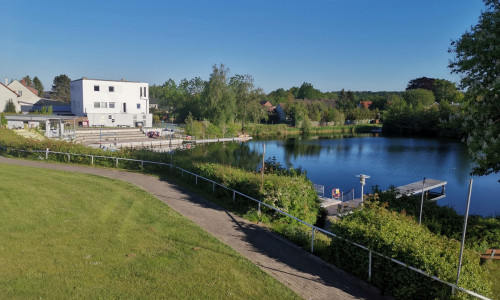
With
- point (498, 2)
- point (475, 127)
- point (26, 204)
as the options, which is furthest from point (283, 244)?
point (498, 2)

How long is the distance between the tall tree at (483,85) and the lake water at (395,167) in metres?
10.6

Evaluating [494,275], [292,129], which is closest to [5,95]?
[292,129]

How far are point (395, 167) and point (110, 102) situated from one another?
156ft

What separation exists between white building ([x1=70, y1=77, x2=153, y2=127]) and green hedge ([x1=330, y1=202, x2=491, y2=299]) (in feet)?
187

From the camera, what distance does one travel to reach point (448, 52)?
1278 cm

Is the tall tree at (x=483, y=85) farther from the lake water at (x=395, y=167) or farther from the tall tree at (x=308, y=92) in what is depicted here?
the tall tree at (x=308, y=92)

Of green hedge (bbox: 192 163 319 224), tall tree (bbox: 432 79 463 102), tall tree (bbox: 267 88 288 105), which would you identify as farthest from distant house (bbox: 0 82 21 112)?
tall tree (bbox: 432 79 463 102)

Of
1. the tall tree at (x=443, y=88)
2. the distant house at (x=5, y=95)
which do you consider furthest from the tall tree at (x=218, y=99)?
the tall tree at (x=443, y=88)

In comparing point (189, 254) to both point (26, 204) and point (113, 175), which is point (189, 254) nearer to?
point (26, 204)

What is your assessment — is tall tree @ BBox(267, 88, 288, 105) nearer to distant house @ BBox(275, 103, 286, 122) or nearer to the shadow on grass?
distant house @ BBox(275, 103, 286, 122)

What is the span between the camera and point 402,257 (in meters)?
7.00

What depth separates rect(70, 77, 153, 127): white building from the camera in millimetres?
57531

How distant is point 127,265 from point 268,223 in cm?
536

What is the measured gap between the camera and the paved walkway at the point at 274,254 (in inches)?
290
